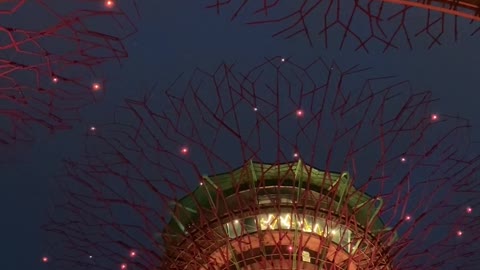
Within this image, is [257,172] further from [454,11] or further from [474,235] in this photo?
[454,11]

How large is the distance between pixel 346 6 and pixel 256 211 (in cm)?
2793

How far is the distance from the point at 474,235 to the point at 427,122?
2.17 meters

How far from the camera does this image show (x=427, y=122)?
11.9 m

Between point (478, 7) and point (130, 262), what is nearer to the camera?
point (478, 7)

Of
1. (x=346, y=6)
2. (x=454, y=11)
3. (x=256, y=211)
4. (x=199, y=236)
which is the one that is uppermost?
(x=346, y=6)

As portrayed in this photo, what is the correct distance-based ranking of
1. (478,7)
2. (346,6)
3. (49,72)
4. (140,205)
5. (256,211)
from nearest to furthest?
(478,7), (49,72), (140,205), (256,211), (346,6)

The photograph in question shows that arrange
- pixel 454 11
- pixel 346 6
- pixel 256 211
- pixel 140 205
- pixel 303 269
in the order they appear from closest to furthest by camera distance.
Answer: pixel 454 11 → pixel 140 205 → pixel 256 211 → pixel 303 269 → pixel 346 6

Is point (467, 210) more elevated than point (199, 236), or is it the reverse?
point (199, 236)

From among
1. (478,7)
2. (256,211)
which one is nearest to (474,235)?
(256,211)

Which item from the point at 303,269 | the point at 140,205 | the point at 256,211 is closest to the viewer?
the point at 140,205

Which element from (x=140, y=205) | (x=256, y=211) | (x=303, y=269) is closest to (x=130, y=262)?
(x=140, y=205)

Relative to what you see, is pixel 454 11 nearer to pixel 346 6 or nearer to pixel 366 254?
pixel 366 254

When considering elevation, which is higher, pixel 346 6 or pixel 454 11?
pixel 346 6

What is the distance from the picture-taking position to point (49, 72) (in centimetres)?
591
